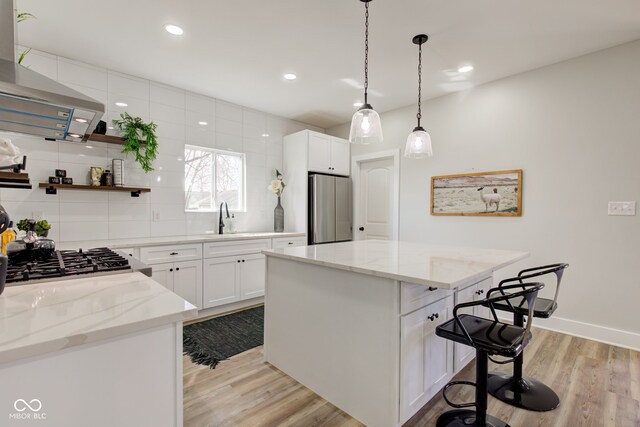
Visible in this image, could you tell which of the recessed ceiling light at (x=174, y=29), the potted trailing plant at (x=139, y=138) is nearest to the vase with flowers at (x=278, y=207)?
the potted trailing plant at (x=139, y=138)

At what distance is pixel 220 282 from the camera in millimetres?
3475

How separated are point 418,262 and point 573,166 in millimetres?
2302

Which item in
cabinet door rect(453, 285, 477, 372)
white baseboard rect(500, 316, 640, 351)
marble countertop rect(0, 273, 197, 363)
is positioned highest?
marble countertop rect(0, 273, 197, 363)

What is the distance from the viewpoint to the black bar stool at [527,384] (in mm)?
1854

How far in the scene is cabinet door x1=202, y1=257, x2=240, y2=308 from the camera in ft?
11.1

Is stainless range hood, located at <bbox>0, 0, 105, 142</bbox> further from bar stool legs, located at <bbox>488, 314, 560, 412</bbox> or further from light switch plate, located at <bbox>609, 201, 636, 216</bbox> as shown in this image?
light switch plate, located at <bbox>609, 201, 636, 216</bbox>

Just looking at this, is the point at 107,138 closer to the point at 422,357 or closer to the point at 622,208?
the point at 422,357

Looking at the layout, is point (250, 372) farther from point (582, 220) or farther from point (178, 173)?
point (582, 220)

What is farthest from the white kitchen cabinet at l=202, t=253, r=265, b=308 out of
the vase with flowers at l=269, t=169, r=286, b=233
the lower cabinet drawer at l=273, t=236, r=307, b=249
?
the vase with flowers at l=269, t=169, r=286, b=233

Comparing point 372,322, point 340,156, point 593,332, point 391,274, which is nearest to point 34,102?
point 391,274

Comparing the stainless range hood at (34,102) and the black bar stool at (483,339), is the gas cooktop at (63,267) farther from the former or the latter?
the black bar stool at (483,339)

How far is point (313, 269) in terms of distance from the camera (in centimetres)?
201

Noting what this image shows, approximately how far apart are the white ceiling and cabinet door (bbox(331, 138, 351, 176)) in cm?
127

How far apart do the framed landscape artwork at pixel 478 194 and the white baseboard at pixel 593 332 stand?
3.74ft
